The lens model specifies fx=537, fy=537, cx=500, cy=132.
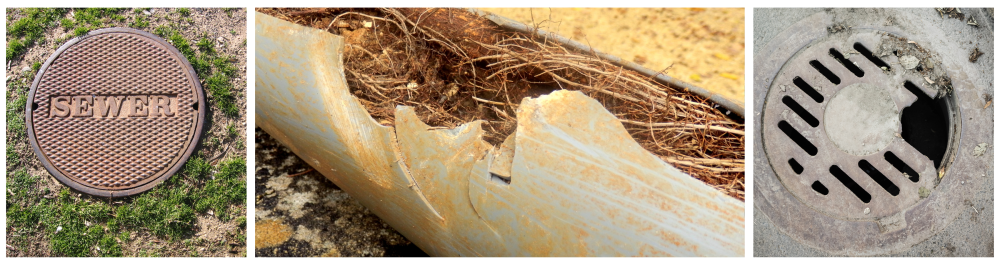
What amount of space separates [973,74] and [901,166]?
0.39 m

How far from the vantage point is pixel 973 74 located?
1863 millimetres

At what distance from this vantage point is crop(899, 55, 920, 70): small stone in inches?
73.2

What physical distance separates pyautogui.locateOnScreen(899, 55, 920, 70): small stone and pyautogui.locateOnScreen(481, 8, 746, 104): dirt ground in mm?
524

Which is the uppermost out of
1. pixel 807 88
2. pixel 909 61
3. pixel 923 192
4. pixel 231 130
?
pixel 909 61

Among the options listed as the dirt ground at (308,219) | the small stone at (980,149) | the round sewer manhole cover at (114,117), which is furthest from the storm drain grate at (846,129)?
the round sewer manhole cover at (114,117)

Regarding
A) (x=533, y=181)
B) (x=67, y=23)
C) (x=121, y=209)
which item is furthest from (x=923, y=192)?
(x=67, y=23)

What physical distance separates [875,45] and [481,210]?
152cm

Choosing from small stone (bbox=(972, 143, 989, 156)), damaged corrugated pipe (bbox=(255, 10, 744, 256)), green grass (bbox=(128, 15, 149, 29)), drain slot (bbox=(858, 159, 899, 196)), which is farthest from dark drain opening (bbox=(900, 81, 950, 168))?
green grass (bbox=(128, 15, 149, 29))

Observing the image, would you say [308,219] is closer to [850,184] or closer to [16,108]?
[16,108]

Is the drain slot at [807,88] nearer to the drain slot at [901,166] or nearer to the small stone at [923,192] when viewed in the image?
the drain slot at [901,166]

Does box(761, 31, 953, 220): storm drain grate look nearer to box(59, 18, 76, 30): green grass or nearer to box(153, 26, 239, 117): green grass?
box(153, 26, 239, 117): green grass

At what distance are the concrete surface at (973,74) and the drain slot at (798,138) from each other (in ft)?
0.92

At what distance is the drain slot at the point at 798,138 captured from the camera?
1870 millimetres

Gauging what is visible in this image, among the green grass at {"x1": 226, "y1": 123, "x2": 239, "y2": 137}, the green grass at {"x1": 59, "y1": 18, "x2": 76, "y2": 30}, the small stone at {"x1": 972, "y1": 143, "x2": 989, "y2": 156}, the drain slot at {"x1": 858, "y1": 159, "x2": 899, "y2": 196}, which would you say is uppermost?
the green grass at {"x1": 59, "y1": 18, "x2": 76, "y2": 30}
